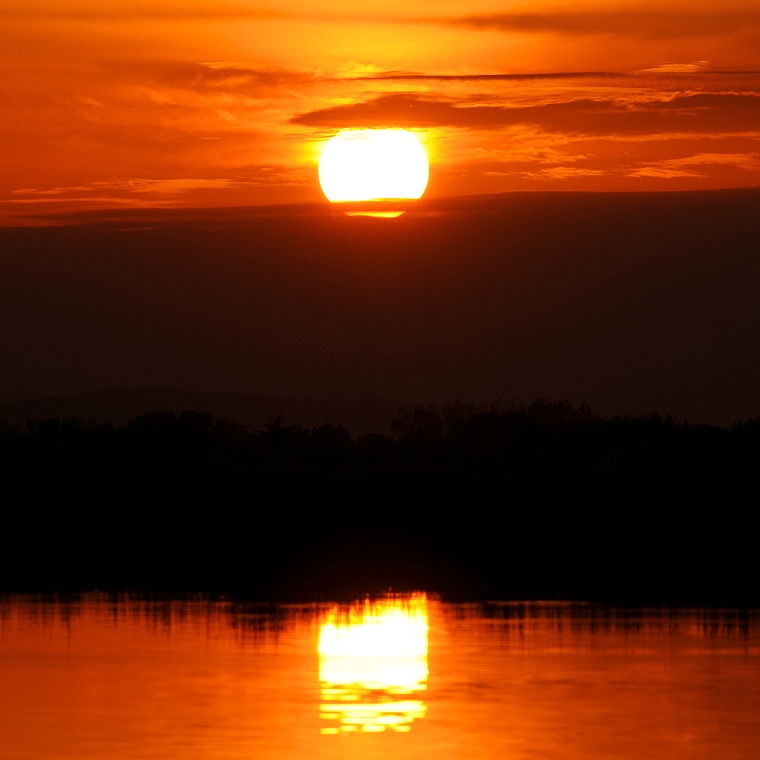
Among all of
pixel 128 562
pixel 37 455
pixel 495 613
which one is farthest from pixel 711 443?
pixel 495 613

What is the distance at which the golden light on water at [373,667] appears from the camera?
19708 millimetres

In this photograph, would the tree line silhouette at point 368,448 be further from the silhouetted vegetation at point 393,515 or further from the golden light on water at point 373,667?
the golden light on water at point 373,667

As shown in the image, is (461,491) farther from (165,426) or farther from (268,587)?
(165,426)

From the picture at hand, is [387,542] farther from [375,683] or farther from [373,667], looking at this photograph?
[375,683]

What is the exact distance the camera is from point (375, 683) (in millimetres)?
22109

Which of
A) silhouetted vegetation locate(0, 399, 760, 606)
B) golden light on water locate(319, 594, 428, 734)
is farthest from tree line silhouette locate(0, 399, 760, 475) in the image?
golden light on water locate(319, 594, 428, 734)

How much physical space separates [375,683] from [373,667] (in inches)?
53.5

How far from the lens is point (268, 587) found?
118 ft

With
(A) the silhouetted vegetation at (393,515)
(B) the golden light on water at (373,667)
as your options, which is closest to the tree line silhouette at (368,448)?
(A) the silhouetted vegetation at (393,515)

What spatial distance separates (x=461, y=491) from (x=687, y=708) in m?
45.8

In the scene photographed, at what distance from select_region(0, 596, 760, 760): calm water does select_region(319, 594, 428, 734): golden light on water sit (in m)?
0.04

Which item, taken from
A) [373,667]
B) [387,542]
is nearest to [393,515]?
[387,542]

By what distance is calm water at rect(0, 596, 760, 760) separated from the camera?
18.4 m

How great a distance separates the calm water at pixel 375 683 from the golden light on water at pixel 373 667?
4 centimetres
